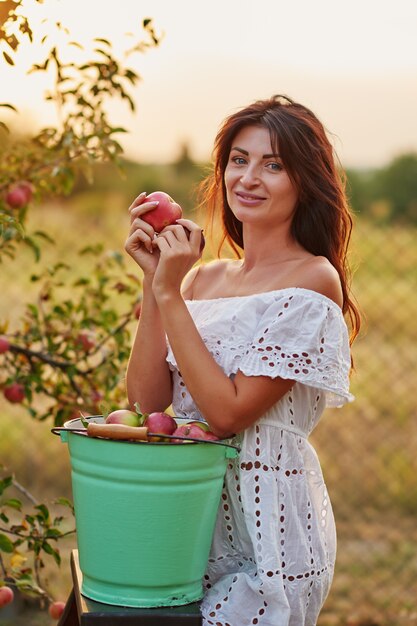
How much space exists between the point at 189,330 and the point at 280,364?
0.17 m

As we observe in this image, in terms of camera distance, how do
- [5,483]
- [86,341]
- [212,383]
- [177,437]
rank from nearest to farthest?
[177,437]
[212,383]
[5,483]
[86,341]

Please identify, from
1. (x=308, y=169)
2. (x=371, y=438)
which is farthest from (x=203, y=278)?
(x=371, y=438)

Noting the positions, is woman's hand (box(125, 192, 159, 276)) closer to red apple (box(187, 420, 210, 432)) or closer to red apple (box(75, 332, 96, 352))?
red apple (box(187, 420, 210, 432))

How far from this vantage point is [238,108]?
204 centimetres

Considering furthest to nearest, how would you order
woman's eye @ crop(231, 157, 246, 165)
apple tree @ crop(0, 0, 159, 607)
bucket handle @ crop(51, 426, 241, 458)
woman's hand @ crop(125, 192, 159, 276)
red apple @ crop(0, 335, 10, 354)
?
red apple @ crop(0, 335, 10, 354)
apple tree @ crop(0, 0, 159, 607)
woman's eye @ crop(231, 157, 246, 165)
woman's hand @ crop(125, 192, 159, 276)
bucket handle @ crop(51, 426, 241, 458)

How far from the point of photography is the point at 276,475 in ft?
5.98

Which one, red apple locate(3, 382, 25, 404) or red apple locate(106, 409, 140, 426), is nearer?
red apple locate(106, 409, 140, 426)

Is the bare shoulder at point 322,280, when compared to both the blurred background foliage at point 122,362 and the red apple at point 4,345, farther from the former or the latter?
the red apple at point 4,345

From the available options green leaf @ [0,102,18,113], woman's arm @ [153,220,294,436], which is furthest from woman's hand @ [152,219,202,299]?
green leaf @ [0,102,18,113]

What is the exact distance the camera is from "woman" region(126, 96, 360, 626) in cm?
175

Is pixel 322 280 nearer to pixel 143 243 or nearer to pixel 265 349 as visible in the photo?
pixel 265 349

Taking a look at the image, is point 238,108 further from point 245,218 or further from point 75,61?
point 75,61

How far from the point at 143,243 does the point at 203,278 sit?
0.36 metres

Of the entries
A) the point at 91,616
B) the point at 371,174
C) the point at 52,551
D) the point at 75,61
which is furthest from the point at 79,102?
the point at 371,174
